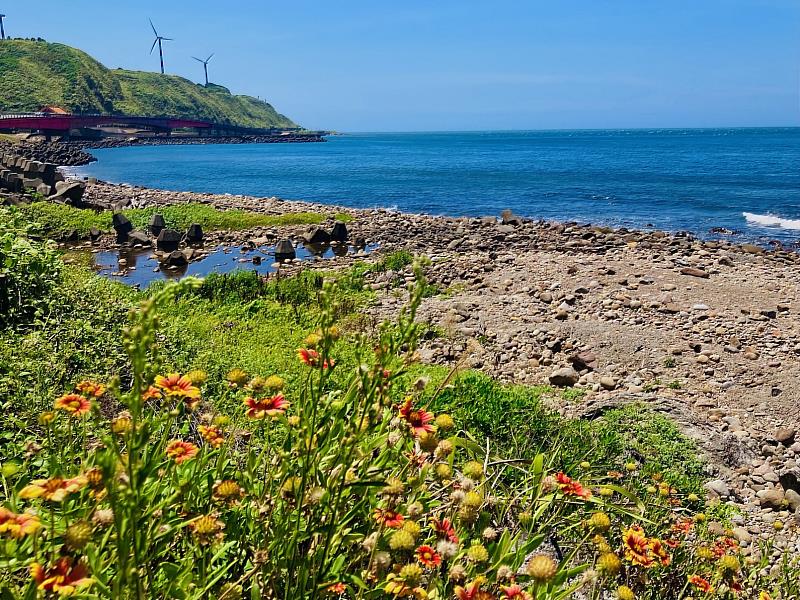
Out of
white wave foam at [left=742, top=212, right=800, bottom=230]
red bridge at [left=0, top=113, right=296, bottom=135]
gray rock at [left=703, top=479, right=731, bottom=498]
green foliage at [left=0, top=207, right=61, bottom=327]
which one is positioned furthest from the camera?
red bridge at [left=0, top=113, right=296, bottom=135]

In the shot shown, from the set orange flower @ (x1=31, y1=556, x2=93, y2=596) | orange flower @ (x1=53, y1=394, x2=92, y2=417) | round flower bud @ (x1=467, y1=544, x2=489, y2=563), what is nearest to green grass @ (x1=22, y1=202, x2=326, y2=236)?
orange flower @ (x1=53, y1=394, x2=92, y2=417)

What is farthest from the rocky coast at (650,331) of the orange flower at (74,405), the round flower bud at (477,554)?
the orange flower at (74,405)

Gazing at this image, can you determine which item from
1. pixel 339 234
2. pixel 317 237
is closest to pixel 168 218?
pixel 317 237

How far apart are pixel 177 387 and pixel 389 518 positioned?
A: 0.75 metres

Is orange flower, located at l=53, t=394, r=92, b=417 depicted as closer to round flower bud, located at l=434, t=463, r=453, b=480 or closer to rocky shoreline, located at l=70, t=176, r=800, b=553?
round flower bud, located at l=434, t=463, r=453, b=480

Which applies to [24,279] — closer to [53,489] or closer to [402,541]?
[53,489]

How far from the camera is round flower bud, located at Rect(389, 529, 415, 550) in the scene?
1.70 metres

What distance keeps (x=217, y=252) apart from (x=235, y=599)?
14297 millimetres

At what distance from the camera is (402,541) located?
171 cm

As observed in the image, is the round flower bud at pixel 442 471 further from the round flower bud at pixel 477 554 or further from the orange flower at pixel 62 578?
the orange flower at pixel 62 578

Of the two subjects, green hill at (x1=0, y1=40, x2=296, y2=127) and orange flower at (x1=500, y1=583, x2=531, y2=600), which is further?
green hill at (x1=0, y1=40, x2=296, y2=127)

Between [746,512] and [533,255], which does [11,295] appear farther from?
[533,255]

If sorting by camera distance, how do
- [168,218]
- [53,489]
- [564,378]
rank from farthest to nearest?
[168,218] < [564,378] < [53,489]

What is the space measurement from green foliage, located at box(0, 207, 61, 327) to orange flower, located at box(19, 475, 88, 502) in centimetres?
515
